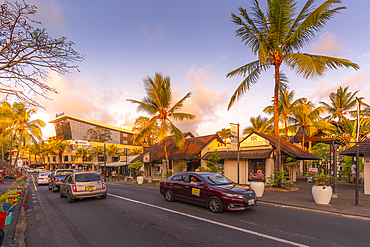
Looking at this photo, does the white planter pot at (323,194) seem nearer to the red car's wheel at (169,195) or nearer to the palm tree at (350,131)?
the red car's wheel at (169,195)

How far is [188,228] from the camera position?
672cm

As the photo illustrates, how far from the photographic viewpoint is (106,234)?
6.26m

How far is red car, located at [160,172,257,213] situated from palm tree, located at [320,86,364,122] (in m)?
29.7

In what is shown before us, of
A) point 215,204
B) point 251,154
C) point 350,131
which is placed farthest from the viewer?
point 350,131

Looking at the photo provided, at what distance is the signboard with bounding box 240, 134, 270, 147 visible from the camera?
65.1 feet

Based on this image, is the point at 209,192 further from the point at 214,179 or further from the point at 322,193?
the point at 322,193

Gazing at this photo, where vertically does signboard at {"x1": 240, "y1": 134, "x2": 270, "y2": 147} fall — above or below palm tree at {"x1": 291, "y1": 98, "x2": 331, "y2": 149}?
below

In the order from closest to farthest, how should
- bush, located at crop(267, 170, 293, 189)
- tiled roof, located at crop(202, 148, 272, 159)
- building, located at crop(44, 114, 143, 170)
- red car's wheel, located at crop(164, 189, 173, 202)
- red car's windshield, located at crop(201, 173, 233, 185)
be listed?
red car's windshield, located at crop(201, 173, 233, 185)
red car's wheel, located at crop(164, 189, 173, 202)
bush, located at crop(267, 170, 293, 189)
tiled roof, located at crop(202, 148, 272, 159)
building, located at crop(44, 114, 143, 170)

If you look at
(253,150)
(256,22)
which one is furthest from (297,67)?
(253,150)

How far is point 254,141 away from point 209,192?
12.7 metres

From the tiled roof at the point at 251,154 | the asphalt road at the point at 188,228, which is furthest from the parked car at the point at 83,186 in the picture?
the tiled roof at the point at 251,154

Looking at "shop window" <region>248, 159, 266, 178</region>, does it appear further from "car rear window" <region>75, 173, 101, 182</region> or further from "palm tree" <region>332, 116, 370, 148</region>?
"car rear window" <region>75, 173, 101, 182</region>

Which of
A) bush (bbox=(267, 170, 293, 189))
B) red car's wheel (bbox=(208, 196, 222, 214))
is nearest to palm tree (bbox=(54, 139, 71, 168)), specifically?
bush (bbox=(267, 170, 293, 189))

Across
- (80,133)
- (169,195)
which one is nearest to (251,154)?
(169,195)
